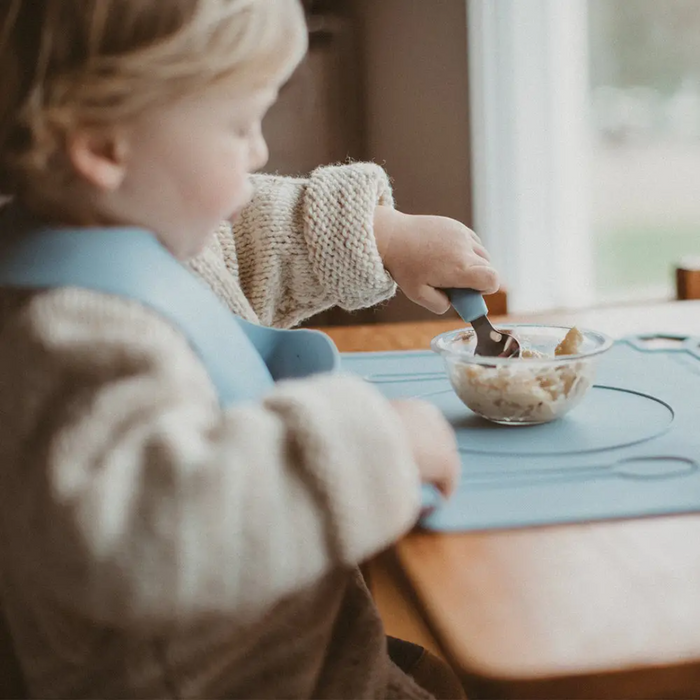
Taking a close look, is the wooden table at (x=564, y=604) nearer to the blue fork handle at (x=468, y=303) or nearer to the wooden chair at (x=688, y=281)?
the blue fork handle at (x=468, y=303)

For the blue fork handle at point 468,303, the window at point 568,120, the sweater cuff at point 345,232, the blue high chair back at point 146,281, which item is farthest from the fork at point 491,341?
the window at point 568,120

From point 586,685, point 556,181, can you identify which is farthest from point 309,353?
point 556,181

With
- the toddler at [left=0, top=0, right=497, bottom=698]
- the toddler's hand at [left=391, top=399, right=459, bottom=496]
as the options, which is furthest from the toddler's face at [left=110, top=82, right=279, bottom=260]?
the toddler's hand at [left=391, top=399, right=459, bottom=496]

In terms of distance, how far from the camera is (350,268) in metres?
0.92

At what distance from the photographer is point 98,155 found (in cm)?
53

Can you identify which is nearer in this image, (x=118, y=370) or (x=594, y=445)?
(x=118, y=370)

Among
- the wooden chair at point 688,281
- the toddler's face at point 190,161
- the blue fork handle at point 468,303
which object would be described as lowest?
the wooden chair at point 688,281

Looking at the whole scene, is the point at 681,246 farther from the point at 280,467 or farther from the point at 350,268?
the point at 280,467

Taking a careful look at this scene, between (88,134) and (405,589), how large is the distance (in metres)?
0.33

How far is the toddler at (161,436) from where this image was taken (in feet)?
1.51

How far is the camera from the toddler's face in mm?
534

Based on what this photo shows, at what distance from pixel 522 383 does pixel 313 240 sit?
292mm

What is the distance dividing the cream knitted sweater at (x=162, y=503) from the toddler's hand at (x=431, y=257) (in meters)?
0.39

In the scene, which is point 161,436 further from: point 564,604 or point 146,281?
point 564,604
